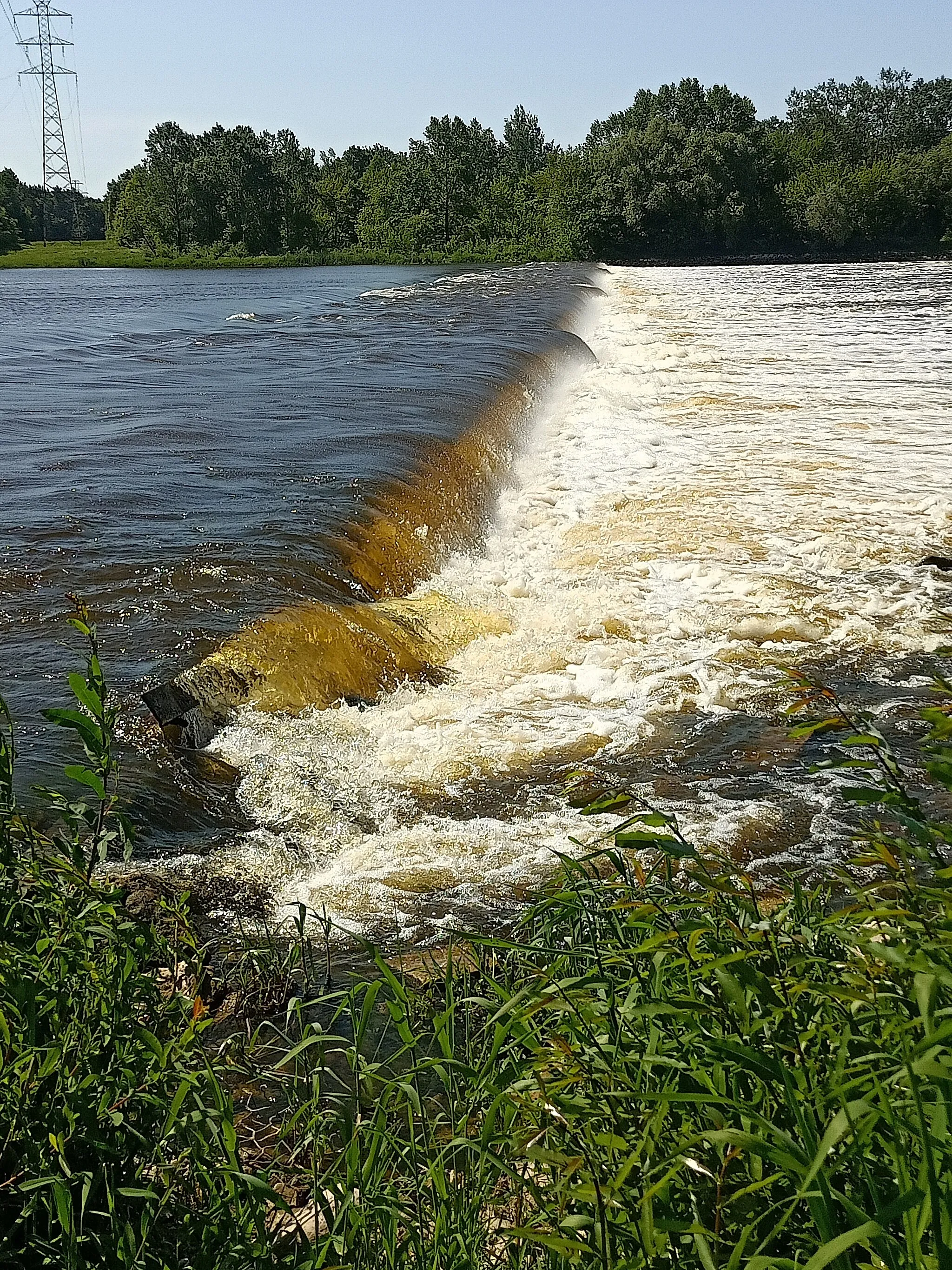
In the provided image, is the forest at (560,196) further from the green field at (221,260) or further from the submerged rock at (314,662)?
the submerged rock at (314,662)

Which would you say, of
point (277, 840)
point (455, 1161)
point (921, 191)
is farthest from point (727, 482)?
point (921, 191)

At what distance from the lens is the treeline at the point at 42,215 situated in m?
79.8

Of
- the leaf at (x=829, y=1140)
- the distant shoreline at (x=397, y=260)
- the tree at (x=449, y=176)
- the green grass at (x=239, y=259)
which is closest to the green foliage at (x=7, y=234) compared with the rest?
the green grass at (x=239, y=259)

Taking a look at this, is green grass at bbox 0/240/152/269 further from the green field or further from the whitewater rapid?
the whitewater rapid

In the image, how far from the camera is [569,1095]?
1.91 m

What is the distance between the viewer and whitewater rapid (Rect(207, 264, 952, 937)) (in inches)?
186

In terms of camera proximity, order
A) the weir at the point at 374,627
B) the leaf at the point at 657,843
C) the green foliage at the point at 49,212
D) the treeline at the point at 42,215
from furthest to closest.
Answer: the green foliage at the point at 49,212
the treeline at the point at 42,215
the weir at the point at 374,627
the leaf at the point at 657,843

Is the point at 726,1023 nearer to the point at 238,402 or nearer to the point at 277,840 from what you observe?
the point at 277,840

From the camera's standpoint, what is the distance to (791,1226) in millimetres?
1574

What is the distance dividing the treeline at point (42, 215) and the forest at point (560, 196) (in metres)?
0.82

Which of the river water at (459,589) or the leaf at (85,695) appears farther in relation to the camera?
the river water at (459,589)

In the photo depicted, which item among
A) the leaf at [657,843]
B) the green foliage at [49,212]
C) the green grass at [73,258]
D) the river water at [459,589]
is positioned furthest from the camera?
the green foliage at [49,212]

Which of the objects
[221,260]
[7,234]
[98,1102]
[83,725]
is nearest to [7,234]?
[7,234]

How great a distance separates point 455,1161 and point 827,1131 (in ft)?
3.97
